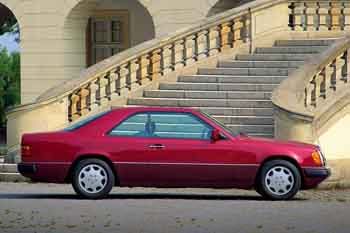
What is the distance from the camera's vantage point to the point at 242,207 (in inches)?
589

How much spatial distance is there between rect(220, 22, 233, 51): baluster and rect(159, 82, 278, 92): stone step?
1.55 meters

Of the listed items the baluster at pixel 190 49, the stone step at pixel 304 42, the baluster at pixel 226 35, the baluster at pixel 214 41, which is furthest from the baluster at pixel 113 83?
the stone step at pixel 304 42

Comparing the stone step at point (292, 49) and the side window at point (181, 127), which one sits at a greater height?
the stone step at point (292, 49)

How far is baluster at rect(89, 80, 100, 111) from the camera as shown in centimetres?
2231

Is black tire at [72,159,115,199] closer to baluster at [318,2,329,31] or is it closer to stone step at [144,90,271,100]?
stone step at [144,90,271,100]

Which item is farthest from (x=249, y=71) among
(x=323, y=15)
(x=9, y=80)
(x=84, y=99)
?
(x=9, y=80)

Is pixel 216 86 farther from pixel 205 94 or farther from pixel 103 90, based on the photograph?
pixel 103 90

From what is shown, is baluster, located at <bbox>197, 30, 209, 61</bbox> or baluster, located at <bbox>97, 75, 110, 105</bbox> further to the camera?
baluster, located at <bbox>197, 30, 209, 61</bbox>

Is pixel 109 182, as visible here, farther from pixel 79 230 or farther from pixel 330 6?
pixel 330 6

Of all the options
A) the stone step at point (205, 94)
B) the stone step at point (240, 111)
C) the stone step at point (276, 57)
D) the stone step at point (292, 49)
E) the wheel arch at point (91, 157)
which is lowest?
the wheel arch at point (91, 157)

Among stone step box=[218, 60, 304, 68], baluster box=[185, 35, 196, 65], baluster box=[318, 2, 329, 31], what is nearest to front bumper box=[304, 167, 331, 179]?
stone step box=[218, 60, 304, 68]

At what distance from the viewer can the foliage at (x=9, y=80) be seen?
53.2 metres

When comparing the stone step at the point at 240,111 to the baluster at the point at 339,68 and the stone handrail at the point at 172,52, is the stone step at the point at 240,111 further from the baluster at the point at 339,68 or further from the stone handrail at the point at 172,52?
the stone handrail at the point at 172,52

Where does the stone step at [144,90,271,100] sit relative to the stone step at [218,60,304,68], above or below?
below
